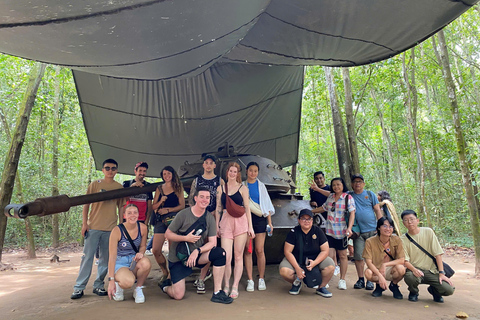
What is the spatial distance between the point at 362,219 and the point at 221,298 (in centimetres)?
241

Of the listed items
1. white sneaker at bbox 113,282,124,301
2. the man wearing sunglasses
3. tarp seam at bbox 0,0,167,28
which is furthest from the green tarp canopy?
white sneaker at bbox 113,282,124,301

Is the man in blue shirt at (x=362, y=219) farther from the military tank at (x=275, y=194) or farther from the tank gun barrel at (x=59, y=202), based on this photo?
the tank gun barrel at (x=59, y=202)

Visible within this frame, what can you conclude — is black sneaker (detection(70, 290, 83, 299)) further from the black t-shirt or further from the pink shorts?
the black t-shirt

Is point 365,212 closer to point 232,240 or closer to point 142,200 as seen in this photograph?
point 232,240

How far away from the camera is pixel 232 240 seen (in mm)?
4281

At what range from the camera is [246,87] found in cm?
737

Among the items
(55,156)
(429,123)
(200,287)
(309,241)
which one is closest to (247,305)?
(200,287)

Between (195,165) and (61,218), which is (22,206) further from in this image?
(61,218)

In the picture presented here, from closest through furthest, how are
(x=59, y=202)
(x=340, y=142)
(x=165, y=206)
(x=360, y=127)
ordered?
(x=59, y=202)
(x=165, y=206)
(x=340, y=142)
(x=360, y=127)

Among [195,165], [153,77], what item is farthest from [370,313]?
[195,165]

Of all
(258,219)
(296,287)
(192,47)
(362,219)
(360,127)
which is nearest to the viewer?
(192,47)

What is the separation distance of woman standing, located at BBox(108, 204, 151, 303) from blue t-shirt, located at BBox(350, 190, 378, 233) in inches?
122

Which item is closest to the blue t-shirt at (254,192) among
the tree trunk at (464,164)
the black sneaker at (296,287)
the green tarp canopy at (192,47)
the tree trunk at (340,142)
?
the black sneaker at (296,287)

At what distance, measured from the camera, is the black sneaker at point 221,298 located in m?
3.86
